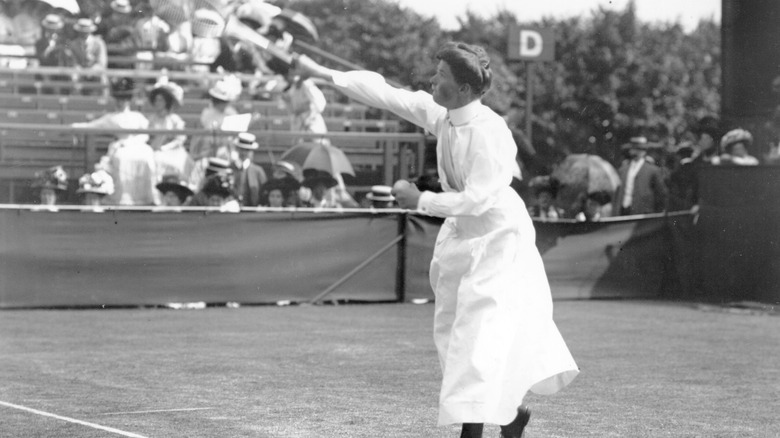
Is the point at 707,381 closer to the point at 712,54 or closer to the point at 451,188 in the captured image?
the point at 451,188

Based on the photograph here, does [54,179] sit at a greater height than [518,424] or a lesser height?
greater

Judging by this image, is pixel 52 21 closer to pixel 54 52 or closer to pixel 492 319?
pixel 54 52

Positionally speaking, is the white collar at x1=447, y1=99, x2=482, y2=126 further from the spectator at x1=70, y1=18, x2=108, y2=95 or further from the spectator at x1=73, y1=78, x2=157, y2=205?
the spectator at x1=70, y1=18, x2=108, y2=95

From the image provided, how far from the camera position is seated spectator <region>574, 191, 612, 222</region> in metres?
16.6

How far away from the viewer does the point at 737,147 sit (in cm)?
1616

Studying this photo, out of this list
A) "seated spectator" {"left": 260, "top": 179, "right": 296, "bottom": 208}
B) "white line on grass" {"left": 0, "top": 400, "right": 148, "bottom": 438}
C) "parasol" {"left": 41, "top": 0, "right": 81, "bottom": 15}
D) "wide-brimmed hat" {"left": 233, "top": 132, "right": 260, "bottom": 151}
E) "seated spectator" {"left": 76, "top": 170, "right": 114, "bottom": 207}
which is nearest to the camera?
"white line on grass" {"left": 0, "top": 400, "right": 148, "bottom": 438}

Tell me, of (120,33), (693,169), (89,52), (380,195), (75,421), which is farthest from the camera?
(120,33)

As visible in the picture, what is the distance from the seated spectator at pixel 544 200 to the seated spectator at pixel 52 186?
549 cm

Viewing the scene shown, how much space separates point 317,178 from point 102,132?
97.0 inches

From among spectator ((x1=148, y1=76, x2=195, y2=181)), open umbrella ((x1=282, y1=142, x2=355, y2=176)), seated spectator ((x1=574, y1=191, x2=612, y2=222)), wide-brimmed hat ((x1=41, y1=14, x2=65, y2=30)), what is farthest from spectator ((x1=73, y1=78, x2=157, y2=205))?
wide-brimmed hat ((x1=41, y1=14, x2=65, y2=30))

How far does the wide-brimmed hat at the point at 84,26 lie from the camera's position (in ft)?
68.8

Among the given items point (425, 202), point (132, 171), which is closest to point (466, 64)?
point (425, 202)

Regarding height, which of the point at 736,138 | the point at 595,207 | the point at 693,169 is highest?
the point at 736,138

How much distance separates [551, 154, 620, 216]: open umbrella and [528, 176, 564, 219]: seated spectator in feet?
0.26
